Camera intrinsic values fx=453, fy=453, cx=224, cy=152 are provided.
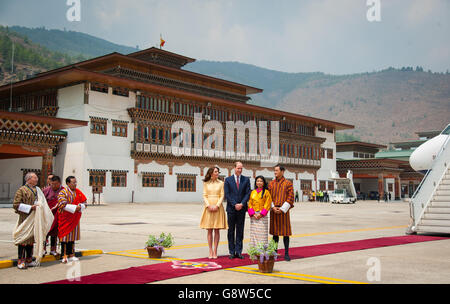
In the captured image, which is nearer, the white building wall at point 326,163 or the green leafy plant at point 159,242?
the green leafy plant at point 159,242

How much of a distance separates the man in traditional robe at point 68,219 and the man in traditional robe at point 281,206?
378 cm

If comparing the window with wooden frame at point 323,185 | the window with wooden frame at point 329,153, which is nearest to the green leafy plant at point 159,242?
the window with wooden frame at point 323,185

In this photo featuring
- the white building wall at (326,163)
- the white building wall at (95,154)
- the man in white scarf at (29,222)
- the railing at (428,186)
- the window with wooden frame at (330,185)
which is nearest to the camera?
the man in white scarf at (29,222)

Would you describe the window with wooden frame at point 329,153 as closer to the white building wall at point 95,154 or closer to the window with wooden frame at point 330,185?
the window with wooden frame at point 330,185

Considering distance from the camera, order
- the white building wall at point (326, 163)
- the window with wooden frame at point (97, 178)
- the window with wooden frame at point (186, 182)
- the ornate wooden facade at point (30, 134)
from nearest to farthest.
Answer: the ornate wooden facade at point (30, 134)
the window with wooden frame at point (97, 178)
the window with wooden frame at point (186, 182)
the white building wall at point (326, 163)

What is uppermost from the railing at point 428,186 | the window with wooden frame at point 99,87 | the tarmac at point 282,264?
the window with wooden frame at point 99,87

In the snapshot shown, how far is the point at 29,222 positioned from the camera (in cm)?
827

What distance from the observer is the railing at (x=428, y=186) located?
14.8 meters

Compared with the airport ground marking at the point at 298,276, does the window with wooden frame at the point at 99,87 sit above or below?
above

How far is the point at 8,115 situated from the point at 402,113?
187622 millimetres

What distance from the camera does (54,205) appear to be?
9719mm

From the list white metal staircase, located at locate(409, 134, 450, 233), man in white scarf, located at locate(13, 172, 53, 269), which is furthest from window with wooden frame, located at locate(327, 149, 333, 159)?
man in white scarf, located at locate(13, 172, 53, 269)
